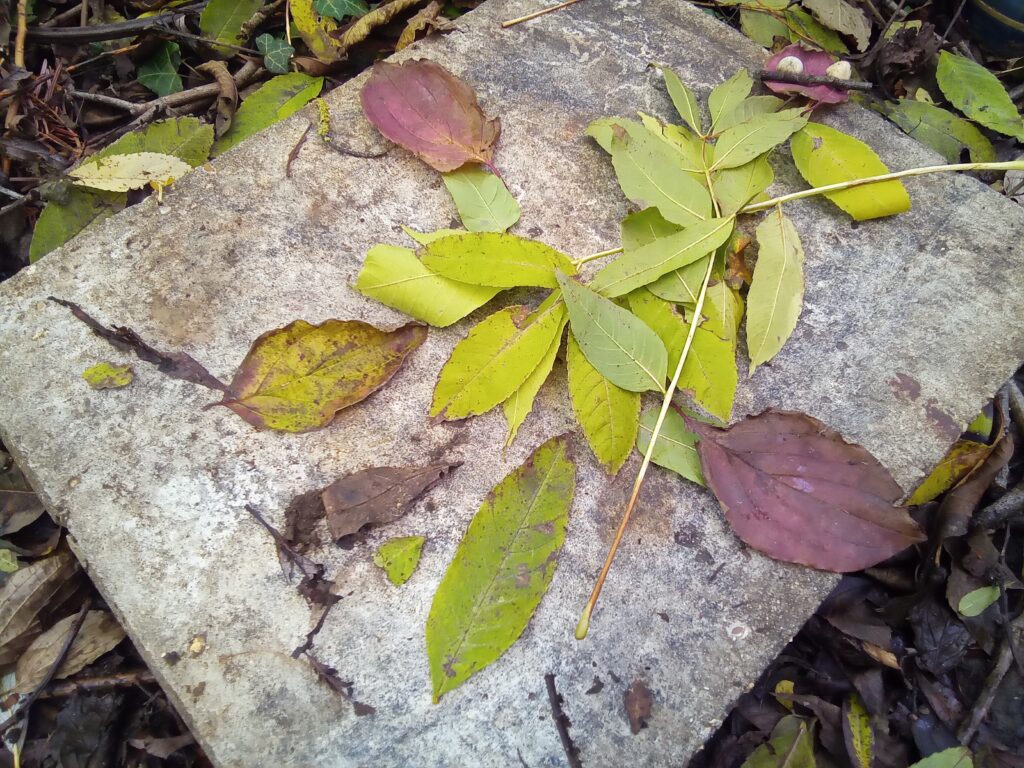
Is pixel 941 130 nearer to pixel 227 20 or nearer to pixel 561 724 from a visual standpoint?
pixel 561 724

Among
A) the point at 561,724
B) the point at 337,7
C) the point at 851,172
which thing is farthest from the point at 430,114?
the point at 561,724

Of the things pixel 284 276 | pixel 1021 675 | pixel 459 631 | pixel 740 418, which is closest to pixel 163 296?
pixel 284 276

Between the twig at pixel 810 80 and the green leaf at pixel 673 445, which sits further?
the twig at pixel 810 80

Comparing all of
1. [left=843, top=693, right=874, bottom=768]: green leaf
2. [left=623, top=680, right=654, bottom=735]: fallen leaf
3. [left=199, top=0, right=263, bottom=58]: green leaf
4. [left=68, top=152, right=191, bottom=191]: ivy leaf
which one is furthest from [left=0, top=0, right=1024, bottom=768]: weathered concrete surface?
[left=199, top=0, right=263, bottom=58]: green leaf

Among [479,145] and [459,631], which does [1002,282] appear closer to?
[479,145]

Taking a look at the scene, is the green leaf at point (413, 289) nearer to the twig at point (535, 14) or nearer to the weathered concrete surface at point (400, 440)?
the weathered concrete surface at point (400, 440)

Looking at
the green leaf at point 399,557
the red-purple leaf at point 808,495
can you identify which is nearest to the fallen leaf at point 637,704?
the red-purple leaf at point 808,495
